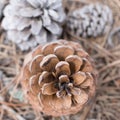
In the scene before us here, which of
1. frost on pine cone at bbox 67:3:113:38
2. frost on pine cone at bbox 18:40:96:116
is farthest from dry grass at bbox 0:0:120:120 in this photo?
frost on pine cone at bbox 18:40:96:116

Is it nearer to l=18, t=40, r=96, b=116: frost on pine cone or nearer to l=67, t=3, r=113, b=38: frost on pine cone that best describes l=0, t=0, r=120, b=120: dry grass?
l=67, t=3, r=113, b=38: frost on pine cone

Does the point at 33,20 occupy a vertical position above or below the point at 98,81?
above

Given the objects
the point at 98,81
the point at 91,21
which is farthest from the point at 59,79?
the point at 91,21

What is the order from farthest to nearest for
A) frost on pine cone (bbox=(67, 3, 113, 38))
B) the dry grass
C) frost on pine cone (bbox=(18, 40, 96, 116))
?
frost on pine cone (bbox=(67, 3, 113, 38)), the dry grass, frost on pine cone (bbox=(18, 40, 96, 116))

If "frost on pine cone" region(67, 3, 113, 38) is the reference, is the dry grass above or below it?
below

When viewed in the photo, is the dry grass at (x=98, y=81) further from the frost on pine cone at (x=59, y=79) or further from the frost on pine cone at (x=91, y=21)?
the frost on pine cone at (x=59, y=79)

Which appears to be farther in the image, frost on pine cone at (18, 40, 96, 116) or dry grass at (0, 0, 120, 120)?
dry grass at (0, 0, 120, 120)

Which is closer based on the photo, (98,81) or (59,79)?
(59,79)

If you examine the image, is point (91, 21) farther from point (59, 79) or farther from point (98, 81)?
point (59, 79)
